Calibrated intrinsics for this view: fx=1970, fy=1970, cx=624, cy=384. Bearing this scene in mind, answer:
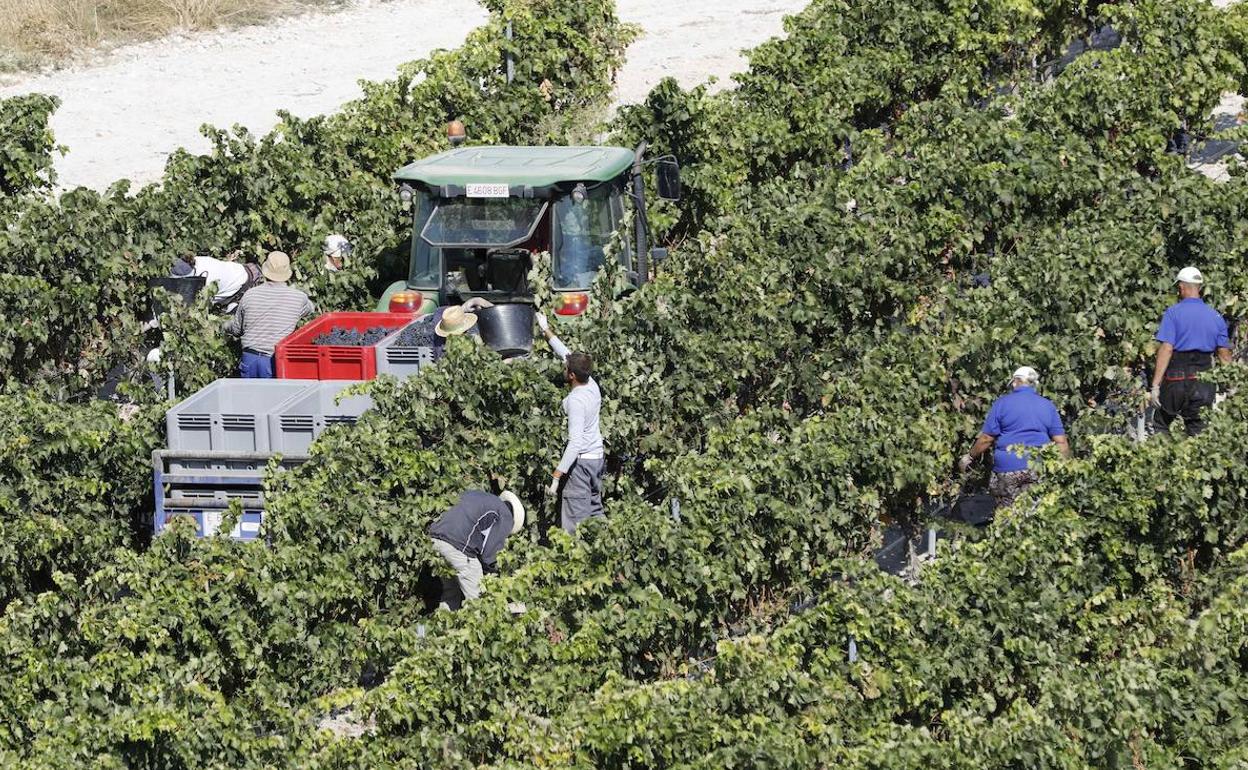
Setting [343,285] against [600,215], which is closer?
[600,215]

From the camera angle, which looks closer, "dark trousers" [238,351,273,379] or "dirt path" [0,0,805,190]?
"dark trousers" [238,351,273,379]

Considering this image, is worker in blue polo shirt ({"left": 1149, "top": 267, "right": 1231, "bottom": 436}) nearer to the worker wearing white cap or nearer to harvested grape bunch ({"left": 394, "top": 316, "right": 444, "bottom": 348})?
harvested grape bunch ({"left": 394, "top": 316, "right": 444, "bottom": 348})

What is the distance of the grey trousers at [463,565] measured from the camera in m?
9.10

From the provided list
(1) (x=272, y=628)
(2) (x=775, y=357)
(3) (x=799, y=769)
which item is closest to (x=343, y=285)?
(2) (x=775, y=357)

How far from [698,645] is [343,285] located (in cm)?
540

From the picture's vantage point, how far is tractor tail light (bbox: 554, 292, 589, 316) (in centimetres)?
1137

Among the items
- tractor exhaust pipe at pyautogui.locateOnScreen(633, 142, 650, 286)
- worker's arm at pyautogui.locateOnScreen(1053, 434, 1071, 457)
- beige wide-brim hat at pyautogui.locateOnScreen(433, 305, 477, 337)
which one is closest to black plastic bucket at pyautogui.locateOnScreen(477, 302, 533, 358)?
beige wide-brim hat at pyautogui.locateOnScreen(433, 305, 477, 337)

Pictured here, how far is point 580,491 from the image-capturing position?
9742 millimetres

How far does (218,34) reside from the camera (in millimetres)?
23906

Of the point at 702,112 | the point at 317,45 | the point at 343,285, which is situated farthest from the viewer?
the point at 317,45

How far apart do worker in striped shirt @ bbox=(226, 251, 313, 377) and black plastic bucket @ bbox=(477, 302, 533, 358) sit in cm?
114

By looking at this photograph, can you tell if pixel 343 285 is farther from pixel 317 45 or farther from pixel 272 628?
pixel 317 45

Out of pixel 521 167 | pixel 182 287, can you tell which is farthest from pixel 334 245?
pixel 521 167

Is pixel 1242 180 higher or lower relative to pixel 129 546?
higher
